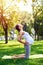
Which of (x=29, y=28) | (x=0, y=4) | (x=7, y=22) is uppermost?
(x=0, y=4)

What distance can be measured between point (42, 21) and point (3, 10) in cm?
2447

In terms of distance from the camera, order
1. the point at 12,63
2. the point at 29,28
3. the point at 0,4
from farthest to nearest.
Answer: the point at 29,28
the point at 0,4
the point at 12,63

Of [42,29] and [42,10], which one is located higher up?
[42,10]

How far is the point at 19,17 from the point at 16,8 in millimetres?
997

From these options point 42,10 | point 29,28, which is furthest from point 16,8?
point 29,28

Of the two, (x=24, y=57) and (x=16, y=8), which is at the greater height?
(x=16, y=8)

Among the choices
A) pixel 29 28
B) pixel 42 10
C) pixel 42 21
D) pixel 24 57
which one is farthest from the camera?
pixel 29 28

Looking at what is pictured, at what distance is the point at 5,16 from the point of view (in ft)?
72.6

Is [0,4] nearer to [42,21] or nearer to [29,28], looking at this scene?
[42,21]

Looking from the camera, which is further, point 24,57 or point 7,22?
point 7,22

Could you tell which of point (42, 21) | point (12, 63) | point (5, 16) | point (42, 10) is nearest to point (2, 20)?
point (5, 16)

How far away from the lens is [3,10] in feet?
72.1

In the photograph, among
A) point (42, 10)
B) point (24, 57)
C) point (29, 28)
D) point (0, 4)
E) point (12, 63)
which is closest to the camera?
point (12, 63)

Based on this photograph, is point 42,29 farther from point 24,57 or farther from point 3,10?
point 24,57
